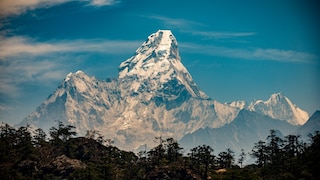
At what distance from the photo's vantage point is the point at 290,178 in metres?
196

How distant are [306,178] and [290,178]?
7.24 m

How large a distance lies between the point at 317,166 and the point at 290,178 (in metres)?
11.4

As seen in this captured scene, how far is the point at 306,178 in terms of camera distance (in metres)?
190

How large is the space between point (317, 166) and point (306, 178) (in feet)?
31.2

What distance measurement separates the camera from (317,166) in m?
196
